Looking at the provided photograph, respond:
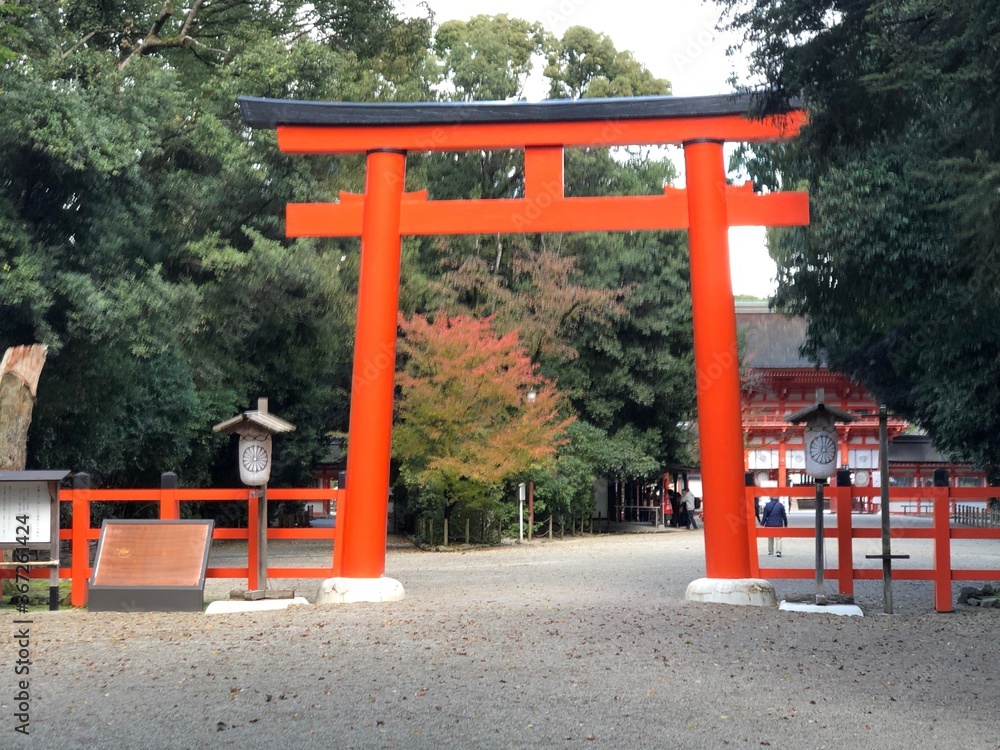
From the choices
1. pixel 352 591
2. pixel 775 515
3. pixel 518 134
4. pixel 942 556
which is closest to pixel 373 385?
pixel 352 591

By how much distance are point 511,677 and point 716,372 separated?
5.15 m

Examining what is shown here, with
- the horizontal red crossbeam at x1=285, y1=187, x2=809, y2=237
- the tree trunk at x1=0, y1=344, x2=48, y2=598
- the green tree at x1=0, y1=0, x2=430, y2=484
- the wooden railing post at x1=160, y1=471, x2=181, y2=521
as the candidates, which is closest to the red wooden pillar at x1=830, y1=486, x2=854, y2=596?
the horizontal red crossbeam at x1=285, y1=187, x2=809, y2=237

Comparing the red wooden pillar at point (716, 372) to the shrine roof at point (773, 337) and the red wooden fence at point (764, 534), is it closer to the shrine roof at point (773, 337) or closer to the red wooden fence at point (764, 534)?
the red wooden fence at point (764, 534)

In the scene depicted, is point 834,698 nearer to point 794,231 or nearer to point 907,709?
point 907,709

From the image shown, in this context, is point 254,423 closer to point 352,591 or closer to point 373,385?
point 373,385

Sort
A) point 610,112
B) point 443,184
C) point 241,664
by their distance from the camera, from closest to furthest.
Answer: point 241,664 → point 610,112 → point 443,184

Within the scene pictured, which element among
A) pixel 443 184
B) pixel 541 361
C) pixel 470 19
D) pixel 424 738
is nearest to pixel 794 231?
pixel 424 738

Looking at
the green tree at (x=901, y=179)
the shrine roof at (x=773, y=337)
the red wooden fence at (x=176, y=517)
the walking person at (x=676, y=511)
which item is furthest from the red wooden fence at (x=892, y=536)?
the shrine roof at (x=773, y=337)

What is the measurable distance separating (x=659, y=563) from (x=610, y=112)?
29.4ft

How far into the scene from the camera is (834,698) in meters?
6.82

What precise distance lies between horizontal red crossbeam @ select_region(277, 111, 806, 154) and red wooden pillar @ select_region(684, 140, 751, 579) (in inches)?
9.8

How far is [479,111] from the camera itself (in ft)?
A: 40.0

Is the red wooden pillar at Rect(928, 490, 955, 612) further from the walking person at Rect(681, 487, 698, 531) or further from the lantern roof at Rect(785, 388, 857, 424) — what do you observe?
the walking person at Rect(681, 487, 698, 531)

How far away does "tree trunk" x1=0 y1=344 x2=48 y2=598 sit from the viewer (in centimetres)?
1315
